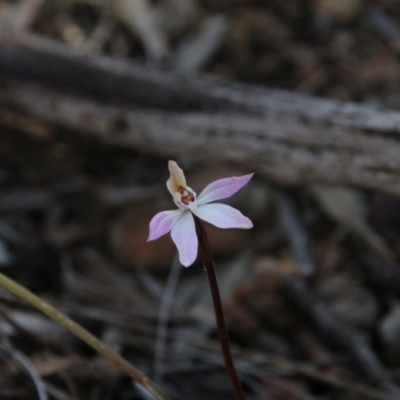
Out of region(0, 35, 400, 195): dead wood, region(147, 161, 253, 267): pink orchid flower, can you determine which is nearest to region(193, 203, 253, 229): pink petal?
region(147, 161, 253, 267): pink orchid flower

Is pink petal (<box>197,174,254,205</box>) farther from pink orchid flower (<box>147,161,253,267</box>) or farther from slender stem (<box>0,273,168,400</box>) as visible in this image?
slender stem (<box>0,273,168,400</box>)

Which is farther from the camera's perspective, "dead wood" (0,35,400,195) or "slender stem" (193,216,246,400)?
"dead wood" (0,35,400,195)

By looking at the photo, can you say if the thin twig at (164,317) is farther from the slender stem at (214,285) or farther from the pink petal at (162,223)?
the pink petal at (162,223)

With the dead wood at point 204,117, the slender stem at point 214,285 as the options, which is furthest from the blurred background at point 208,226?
the slender stem at point 214,285

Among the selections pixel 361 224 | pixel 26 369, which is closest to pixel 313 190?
pixel 361 224

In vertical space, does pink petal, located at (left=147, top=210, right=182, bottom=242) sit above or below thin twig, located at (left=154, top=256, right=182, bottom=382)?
below

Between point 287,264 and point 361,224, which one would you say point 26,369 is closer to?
point 287,264

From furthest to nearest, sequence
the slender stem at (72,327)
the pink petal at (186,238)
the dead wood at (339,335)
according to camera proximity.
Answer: the dead wood at (339,335)
the slender stem at (72,327)
the pink petal at (186,238)

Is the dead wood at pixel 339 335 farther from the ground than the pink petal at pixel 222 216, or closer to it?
farther from the ground

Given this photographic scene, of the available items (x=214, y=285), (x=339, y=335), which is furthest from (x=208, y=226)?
(x=214, y=285)
